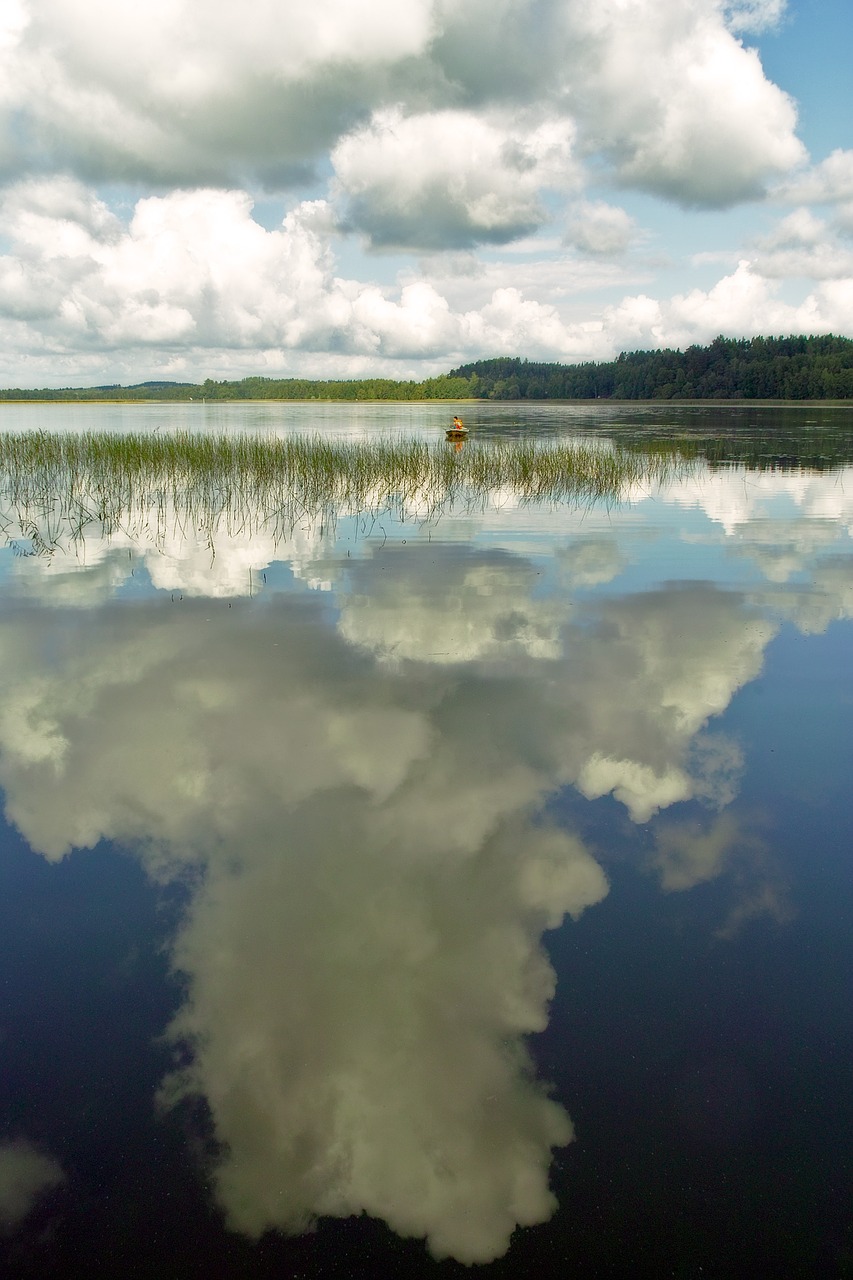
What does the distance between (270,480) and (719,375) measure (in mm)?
129173

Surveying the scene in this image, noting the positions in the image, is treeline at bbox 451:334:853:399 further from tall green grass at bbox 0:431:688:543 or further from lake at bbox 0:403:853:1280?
lake at bbox 0:403:853:1280

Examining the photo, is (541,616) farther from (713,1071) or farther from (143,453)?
(143,453)

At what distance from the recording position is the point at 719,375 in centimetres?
13200

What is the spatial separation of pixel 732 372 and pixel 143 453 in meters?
125

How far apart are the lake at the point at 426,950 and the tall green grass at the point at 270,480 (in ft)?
28.0

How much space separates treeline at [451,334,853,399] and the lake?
5074 inches

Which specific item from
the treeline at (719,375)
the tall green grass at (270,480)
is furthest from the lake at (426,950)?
the treeline at (719,375)

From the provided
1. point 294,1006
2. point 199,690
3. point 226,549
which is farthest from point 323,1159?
point 226,549

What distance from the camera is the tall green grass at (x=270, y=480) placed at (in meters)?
16.2

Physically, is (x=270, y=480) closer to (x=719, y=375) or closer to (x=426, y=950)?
(x=426, y=950)

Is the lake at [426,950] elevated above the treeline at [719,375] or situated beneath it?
situated beneath

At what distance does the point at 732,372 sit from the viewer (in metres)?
129

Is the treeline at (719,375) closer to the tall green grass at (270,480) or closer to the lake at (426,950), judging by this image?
the tall green grass at (270,480)

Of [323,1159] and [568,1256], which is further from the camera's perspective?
[323,1159]
